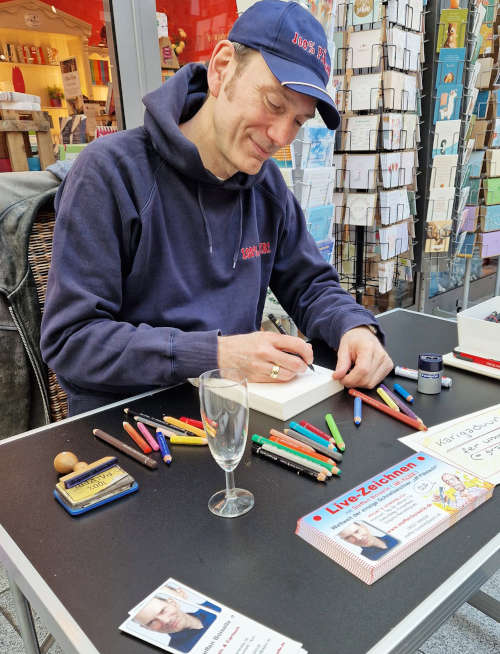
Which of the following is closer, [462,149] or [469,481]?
[469,481]

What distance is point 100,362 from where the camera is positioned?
0.98 m

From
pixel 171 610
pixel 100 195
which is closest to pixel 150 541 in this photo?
pixel 171 610

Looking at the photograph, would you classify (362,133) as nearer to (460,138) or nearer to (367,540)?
(460,138)

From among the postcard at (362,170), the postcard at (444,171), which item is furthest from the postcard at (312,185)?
the postcard at (444,171)

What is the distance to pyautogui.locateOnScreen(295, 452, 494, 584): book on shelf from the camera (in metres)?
0.56

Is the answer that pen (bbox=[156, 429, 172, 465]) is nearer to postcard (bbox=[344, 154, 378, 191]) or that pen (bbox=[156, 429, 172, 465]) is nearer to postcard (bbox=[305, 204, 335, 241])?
postcard (bbox=[305, 204, 335, 241])

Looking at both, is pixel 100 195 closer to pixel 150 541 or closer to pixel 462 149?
pixel 150 541

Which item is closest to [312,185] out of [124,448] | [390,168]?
[390,168]

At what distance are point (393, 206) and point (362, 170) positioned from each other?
0.86ft

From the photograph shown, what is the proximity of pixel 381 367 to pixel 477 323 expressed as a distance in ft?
0.76

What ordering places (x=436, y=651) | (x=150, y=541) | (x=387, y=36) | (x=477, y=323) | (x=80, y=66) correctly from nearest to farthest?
(x=150, y=541), (x=477, y=323), (x=436, y=651), (x=80, y=66), (x=387, y=36)

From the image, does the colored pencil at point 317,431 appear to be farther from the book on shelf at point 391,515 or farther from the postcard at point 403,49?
the postcard at point 403,49

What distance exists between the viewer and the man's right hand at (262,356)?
3.10 ft

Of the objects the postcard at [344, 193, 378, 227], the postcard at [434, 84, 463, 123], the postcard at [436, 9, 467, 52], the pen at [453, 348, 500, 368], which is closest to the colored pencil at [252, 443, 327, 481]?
the pen at [453, 348, 500, 368]
